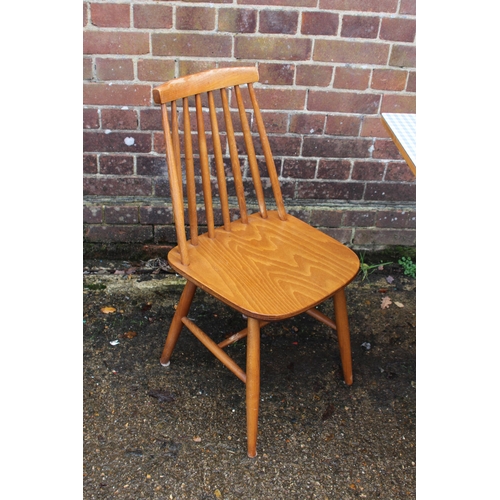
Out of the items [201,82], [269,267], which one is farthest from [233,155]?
[269,267]

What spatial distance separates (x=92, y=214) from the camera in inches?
97.3

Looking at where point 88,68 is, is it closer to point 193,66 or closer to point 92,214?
point 193,66

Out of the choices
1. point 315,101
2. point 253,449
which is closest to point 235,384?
point 253,449

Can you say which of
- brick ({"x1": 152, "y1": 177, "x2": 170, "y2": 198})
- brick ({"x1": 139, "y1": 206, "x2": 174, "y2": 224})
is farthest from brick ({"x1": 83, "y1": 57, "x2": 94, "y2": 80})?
brick ({"x1": 139, "y1": 206, "x2": 174, "y2": 224})

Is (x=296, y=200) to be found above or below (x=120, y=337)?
above

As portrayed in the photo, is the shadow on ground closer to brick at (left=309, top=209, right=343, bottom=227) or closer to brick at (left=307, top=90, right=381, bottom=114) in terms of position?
brick at (left=309, top=209, right=343, bottom=227)

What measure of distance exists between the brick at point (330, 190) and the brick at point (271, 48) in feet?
1.85

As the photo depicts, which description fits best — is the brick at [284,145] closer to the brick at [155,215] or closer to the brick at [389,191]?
the brick at [389,191]

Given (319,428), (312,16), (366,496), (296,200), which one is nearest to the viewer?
(366,496)

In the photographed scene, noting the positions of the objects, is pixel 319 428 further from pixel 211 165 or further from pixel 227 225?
pixel 211 165

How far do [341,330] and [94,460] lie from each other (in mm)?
906

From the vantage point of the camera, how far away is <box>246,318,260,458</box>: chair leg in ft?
5.23

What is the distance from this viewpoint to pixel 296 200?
2508 mm

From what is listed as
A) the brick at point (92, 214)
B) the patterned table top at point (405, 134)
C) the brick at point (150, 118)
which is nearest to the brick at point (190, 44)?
the brick at point (150, 118)
